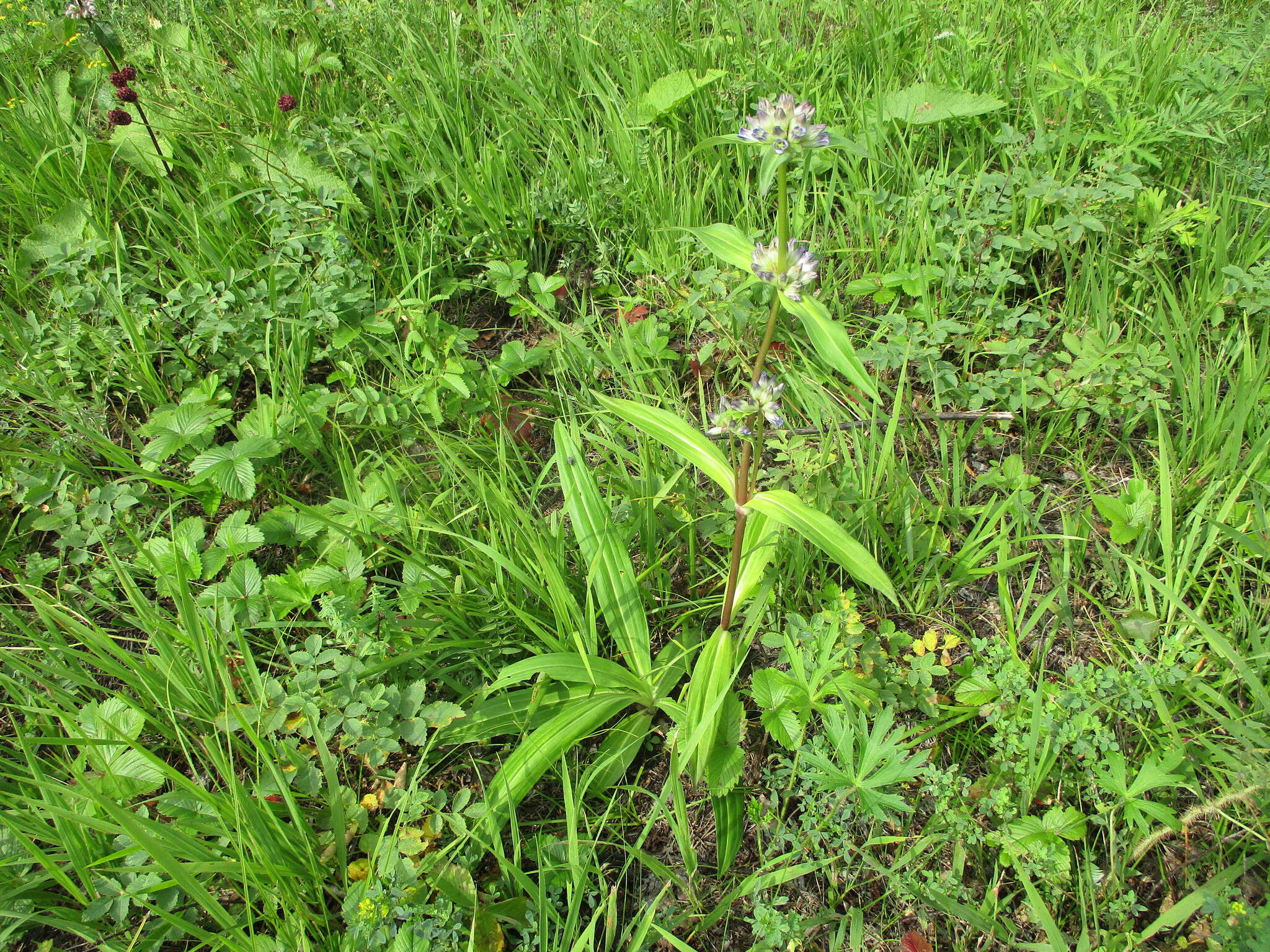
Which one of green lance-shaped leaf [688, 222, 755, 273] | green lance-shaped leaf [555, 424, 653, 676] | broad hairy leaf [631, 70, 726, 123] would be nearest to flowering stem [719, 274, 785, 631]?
green lance-shaped leaf [688, 222, 755, 273]

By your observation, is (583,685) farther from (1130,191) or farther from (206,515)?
(1130,191)

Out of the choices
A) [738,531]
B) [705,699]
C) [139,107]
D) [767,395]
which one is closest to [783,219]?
[767,395]

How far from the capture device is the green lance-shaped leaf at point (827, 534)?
1.51 m

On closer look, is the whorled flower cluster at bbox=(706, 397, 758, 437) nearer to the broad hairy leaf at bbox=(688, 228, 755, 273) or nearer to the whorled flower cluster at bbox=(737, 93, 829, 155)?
the broad hairy leaf at bbox=(688, 228, 755, 273)

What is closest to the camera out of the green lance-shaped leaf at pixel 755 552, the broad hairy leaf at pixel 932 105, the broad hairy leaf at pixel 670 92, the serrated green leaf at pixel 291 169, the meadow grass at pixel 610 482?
the meadow grass at pixel 610 482

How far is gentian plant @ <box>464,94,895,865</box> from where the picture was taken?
1462 millimetres

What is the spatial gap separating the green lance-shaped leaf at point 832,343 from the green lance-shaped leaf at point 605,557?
0.86 metres

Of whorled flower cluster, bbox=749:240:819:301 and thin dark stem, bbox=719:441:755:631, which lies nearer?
whorled flower cluster, bbox=749:240:819:301

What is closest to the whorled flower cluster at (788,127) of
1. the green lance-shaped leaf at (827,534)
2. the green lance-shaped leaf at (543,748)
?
the green lance-shaped leaf at (827,534)

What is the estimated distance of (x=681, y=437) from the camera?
1.87m

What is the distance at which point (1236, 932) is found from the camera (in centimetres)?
144

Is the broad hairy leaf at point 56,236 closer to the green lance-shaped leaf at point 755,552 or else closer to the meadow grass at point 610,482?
the meadow grass at point 610,482

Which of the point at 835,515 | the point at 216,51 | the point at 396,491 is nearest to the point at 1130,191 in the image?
the point at 835,515

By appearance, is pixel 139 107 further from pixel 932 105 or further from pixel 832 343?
pixel 932 105
